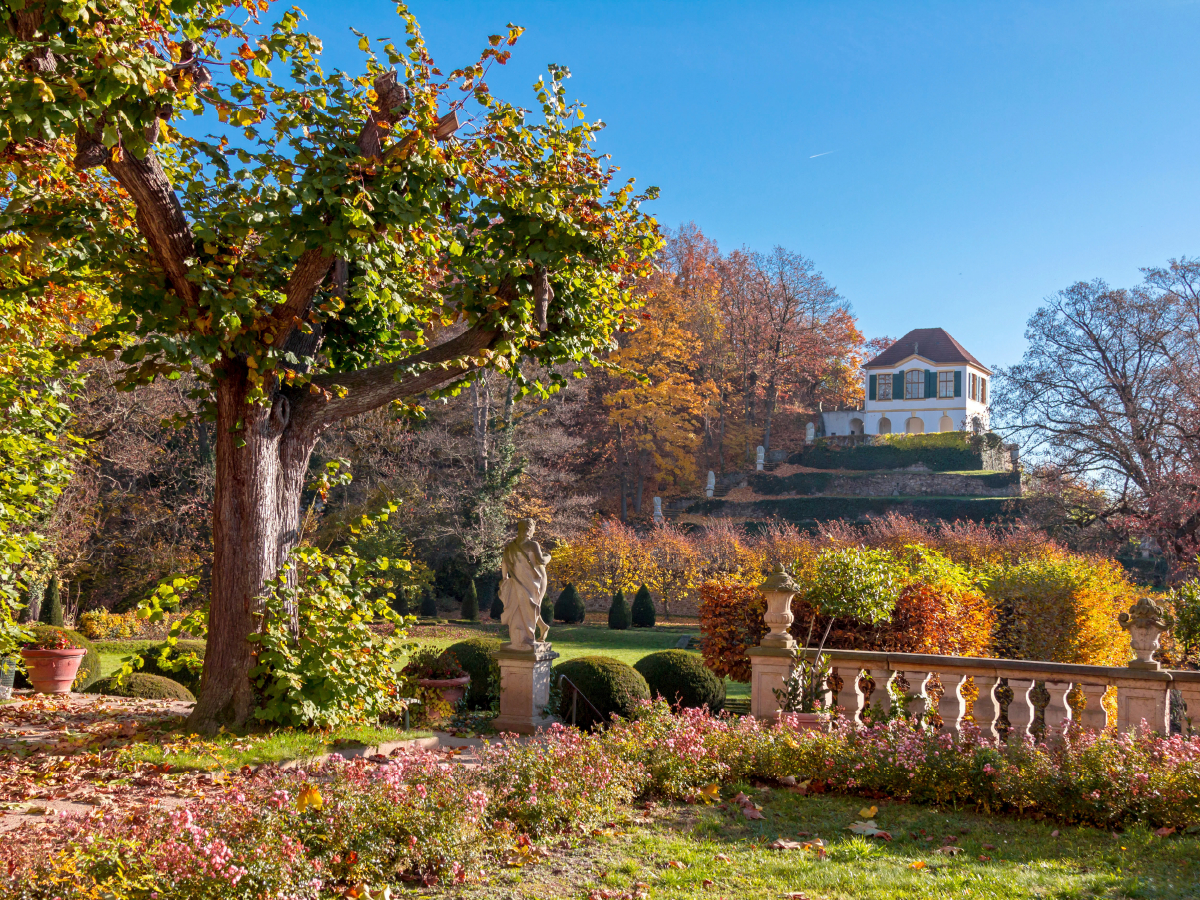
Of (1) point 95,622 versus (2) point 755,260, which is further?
(2) point 755,260

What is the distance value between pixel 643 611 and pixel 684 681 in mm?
14028

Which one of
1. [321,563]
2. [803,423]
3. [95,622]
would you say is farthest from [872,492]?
[321,563]

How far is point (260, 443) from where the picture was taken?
22.3 feet

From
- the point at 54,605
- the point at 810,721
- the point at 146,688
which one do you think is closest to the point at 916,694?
the point at 810,721

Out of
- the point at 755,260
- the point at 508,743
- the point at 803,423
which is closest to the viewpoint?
the point at 508,743

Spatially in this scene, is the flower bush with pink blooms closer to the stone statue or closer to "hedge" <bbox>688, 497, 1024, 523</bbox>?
the stone statue

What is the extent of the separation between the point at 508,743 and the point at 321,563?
8.70ft

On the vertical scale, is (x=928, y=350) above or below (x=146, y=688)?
above

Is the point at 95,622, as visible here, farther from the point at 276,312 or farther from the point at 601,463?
the point at 601,463

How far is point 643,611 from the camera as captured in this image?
23766mm

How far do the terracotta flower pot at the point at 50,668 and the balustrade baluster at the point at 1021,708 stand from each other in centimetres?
1035

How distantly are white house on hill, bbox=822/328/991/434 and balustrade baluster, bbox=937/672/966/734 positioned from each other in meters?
42.7

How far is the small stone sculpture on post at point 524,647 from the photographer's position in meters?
8.73

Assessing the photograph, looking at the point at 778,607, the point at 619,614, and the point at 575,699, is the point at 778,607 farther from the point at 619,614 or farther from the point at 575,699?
the point at 619,614
